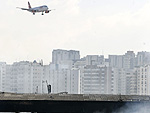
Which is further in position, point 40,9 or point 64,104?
point 40,9

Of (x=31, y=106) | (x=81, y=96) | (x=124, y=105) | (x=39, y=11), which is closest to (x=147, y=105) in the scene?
(x=124, y=105)

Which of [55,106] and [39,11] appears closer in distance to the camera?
[55,106]

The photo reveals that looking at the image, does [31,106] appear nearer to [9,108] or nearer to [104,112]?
[9,108]

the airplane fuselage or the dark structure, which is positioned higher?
the airplane fuselage

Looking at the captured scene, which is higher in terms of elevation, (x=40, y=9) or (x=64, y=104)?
(x=40, y=9)

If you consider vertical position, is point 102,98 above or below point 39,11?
below

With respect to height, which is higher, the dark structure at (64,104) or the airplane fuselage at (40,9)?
the airplane fuselage at (40,9)

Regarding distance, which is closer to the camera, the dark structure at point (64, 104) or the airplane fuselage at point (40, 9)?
the dark structure at point (64, 104)

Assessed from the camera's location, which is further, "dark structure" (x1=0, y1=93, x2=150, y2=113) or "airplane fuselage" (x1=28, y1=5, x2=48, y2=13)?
"airplane fuselage" (x1=28, y1=5, x2=48, y2=13)
